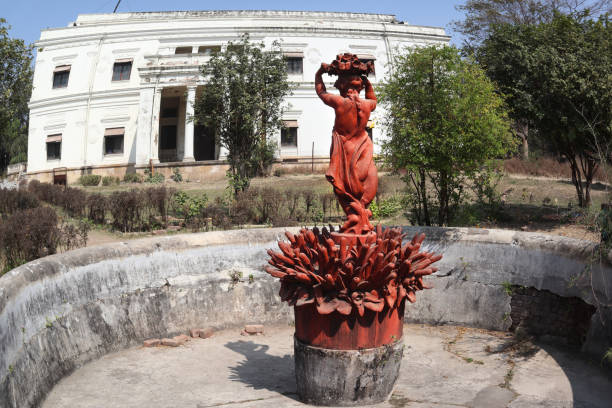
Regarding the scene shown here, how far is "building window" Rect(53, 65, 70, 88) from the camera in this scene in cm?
3142

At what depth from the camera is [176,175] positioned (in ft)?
83.0

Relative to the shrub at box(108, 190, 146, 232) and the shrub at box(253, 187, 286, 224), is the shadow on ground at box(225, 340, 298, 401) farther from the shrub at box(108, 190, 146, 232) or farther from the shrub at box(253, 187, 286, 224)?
the shrub at box(108, 190, 146, 232)

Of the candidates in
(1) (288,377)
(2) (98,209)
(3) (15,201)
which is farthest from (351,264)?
(3) (15,201)

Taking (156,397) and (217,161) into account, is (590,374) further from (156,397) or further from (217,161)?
(217,161)

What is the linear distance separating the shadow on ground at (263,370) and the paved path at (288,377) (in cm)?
1

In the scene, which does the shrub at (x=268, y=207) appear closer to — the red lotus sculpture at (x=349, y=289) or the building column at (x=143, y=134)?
the red lotus sculpture at (x=349, y=289)

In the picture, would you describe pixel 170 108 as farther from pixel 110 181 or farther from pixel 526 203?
pixel 526 203

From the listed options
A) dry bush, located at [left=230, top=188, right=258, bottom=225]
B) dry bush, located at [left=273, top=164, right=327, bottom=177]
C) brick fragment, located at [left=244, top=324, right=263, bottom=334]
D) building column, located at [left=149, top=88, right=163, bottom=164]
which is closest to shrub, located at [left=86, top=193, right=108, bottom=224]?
dry bush, located at [left=230, top=188, right=258, bottom=225]

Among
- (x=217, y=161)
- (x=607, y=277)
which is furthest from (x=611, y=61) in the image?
(x=217, y=161)

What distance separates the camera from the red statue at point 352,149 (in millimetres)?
5113

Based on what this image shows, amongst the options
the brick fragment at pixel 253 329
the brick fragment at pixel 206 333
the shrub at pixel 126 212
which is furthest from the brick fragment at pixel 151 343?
the shrub at pixel 126 212

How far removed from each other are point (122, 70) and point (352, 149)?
28713mm

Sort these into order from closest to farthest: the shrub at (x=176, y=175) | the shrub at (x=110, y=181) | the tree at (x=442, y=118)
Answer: the tree at (x=442, y=118) < the shrub at (x=176, y=175) < the shrub at (x=110, y=181)

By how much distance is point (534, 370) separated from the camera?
5.49 m
